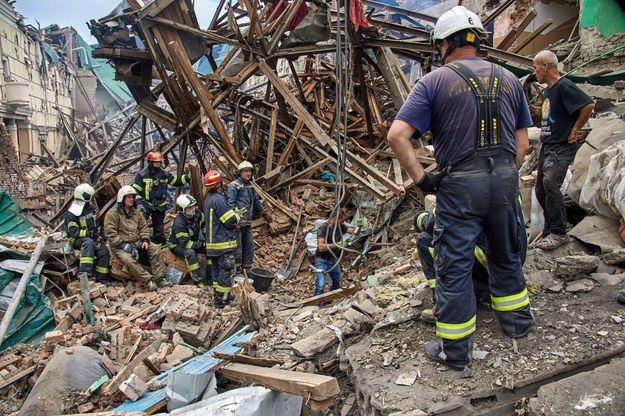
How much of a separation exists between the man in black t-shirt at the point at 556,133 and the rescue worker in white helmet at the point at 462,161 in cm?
164

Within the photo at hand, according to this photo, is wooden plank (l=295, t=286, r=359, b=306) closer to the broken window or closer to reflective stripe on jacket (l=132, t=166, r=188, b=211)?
reflective stripe on jacket (l=132, t=166, r=188, b=211)

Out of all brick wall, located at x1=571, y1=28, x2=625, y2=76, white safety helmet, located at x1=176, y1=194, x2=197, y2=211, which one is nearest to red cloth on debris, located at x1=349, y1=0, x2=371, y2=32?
white safety helmet, located at x1=176, y1=194, x2=197, y2=211

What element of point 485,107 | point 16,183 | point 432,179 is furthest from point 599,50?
point 16,183

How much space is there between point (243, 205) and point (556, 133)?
A: 4.80m

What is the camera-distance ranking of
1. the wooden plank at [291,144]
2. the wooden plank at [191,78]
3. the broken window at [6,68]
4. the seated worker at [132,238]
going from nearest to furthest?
1. the seated worker at [132,238]
2. the wooden plank at [191,78]
3. the wooden plank at [291,144]
4. the broken window at [6,68]

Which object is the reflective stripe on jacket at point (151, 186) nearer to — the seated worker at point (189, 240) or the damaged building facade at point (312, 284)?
the damaged building facade at point (312, 284)

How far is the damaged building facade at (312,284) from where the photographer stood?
2752mm

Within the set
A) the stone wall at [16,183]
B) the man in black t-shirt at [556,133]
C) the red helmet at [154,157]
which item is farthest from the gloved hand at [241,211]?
the stone wall at [16,183]

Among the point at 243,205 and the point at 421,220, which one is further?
the point at 243,205

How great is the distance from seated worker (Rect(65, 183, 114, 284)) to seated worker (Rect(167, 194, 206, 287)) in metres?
1.07

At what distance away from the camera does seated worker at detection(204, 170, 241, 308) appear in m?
6.59

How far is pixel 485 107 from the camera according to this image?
2.65 m

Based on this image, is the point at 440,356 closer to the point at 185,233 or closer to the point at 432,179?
the point at 432,179

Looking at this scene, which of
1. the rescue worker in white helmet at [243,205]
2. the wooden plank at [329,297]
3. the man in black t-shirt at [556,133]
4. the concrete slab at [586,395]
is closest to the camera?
the concrete slab at [586,395]
